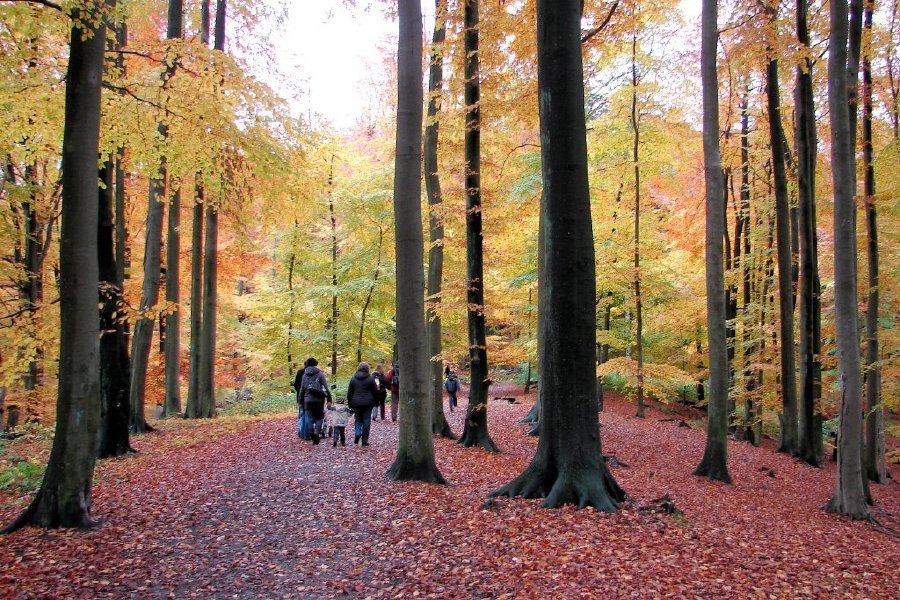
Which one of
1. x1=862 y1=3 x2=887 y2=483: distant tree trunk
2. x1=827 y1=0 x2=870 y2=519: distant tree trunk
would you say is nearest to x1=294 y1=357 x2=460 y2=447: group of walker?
x1=827 y1=0 x2=870 y2=519: distant tree trunk

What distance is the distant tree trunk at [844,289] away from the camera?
853 centimetres

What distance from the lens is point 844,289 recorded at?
28.2 feet

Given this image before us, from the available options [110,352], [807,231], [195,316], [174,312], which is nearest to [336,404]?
[110,352]

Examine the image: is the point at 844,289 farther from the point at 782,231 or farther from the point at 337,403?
the point at 337,403

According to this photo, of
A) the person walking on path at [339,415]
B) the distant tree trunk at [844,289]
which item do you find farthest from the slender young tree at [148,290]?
the distant tree trunk at [844,289]

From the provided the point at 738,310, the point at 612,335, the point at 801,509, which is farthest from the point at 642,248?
the point at 801,509

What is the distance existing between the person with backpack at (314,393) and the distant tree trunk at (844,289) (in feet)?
29.1

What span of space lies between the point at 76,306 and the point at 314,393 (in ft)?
18.9

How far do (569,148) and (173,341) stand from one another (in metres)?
12.1

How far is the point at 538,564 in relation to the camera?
4609mm

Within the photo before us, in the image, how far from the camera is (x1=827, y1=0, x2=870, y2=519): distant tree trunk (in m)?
8.53

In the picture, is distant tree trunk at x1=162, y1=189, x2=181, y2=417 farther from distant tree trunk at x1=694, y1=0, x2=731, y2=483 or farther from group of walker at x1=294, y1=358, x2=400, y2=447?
distant tree trunk at x1=694, y1=0, x2=731, y2=483

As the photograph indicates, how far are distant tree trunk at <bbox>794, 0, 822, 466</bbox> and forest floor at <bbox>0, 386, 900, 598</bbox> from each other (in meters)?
5.53

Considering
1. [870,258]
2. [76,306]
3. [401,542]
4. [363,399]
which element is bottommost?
[401,542]
